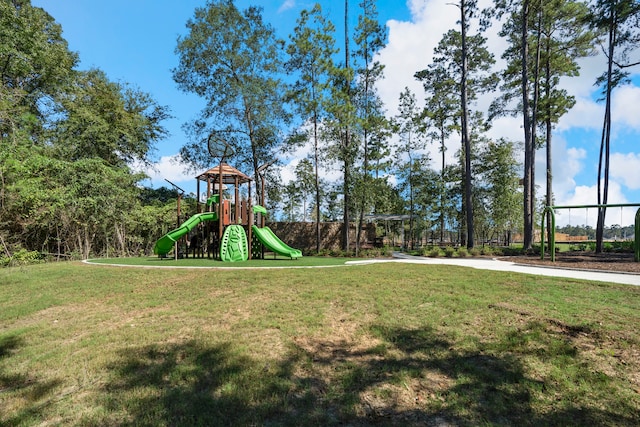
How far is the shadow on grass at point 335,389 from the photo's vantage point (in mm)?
2420

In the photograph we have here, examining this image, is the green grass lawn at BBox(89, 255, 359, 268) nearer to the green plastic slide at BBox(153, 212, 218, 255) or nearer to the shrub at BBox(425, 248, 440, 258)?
the green plastic slide at BBox(153, 212, 218, 255)

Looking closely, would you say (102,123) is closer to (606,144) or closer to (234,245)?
(234,245)

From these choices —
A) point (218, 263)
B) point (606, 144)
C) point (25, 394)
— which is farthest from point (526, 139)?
point (25, 394)

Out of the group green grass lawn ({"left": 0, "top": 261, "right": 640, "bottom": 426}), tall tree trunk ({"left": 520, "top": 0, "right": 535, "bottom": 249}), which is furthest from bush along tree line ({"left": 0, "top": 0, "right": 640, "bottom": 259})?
green grass lawn ({"left": 0, "top": 261, "right": 640, "bottom": 426})

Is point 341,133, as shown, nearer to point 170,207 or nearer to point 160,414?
point 170,207

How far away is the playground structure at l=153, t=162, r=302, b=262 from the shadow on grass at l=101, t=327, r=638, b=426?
8083mm

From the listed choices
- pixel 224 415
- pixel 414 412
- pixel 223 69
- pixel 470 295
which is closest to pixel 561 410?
pixel 414 412

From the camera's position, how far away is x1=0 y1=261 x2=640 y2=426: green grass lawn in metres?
2.52

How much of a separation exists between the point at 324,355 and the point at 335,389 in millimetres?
704

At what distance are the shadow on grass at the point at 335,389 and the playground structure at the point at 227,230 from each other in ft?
26.5

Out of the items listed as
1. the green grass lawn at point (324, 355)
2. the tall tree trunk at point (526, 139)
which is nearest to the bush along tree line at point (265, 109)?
the tall tree trunk at point (526, 139)

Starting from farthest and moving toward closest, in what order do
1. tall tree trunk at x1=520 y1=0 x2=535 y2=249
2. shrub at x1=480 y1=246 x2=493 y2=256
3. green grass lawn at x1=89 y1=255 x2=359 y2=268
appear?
tall tree trunk at x1=520 y1=0 x2=535 y2=249 < shrub at x1=480 y1=246 x2=493 y2=256 < green grass lawn at x1=89 y1=255 x2=359 y2=268

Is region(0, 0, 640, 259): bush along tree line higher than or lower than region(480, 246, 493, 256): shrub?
higher

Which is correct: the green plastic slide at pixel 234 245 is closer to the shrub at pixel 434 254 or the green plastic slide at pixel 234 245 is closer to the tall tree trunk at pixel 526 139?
the shrub at pixel 434 254
